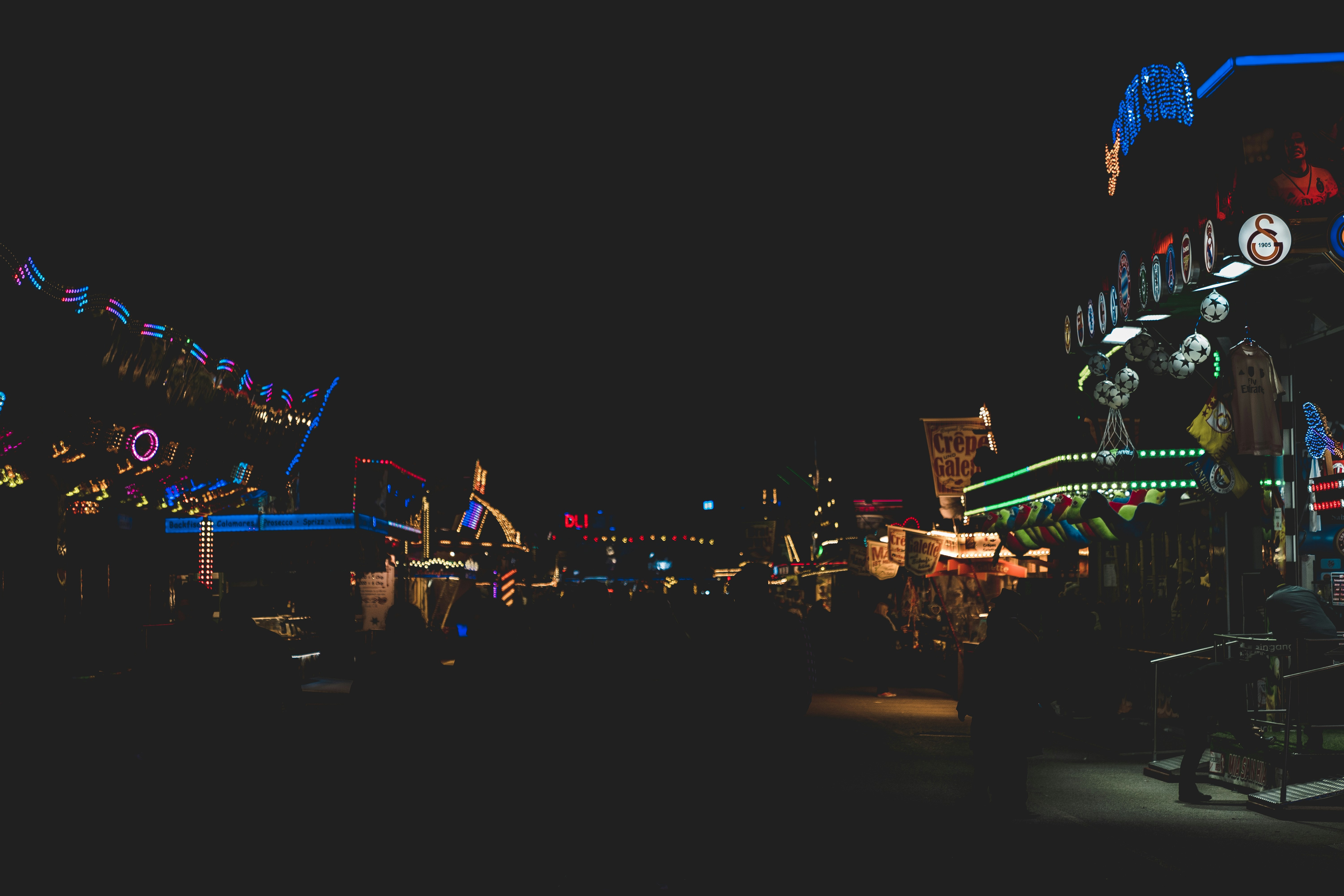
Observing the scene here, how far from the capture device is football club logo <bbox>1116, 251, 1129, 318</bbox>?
15.9 metres

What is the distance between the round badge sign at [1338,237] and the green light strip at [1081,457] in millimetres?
6198

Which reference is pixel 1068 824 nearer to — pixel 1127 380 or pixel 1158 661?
pixel 1158 661

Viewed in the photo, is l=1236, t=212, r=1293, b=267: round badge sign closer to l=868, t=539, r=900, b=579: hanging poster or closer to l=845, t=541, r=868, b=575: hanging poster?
l=868, t=539, r=900, b=579: hanging poster

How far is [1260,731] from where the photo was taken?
1255 cm

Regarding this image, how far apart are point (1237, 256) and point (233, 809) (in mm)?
10694

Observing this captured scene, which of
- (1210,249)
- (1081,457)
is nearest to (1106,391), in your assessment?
(1081,457)

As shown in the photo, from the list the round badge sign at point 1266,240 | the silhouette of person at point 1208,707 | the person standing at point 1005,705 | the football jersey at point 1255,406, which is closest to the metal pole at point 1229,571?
the football jersey at point 1255,406

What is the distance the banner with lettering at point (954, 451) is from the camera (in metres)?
30.0

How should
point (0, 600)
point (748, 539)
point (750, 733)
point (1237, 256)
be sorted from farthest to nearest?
1. point (748, 539)
2. point (1237, 256)
3. point (0, 600)
4. point (750, 733)

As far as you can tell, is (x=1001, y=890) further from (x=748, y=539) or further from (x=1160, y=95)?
(x=748, y=539)

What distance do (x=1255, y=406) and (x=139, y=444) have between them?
13864 millimetres

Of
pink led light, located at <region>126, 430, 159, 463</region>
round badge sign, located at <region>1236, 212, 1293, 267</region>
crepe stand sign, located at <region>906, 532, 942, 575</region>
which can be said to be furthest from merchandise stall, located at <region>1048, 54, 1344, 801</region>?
pink led light, located at <region>126, 430, 159, 463</region>

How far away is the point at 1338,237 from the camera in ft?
37.2

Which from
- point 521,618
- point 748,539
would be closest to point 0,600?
point 521,618
